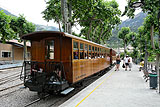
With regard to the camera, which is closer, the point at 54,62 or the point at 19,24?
the point at 54,62

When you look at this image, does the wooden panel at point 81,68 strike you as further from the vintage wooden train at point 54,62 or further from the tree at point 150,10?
the tree at point 150,10

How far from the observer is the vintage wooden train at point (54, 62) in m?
6.01

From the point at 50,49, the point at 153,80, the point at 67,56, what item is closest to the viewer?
the point at 67,56

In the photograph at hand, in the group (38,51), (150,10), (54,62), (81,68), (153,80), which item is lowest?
(153,80)

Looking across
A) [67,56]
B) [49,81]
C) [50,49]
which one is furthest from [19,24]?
[49,81]

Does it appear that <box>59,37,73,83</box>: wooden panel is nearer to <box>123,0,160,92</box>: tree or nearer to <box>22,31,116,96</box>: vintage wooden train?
<box>22,31,116,96</box>: vintage wooden train

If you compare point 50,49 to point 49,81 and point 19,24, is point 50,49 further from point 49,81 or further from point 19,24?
point 19,24

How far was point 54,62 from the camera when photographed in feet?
20.4

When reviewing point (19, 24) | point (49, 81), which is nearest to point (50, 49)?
point (49, 81)

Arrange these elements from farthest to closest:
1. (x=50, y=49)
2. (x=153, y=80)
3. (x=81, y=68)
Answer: (x=81, y=68) < (x=153, y=80) < (x=50, y=49)

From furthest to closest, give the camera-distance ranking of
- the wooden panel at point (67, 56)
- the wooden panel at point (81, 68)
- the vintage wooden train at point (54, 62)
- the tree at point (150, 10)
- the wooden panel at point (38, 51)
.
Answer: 1. the wooden panel at point (38, 51)
2. the wooden panel at point (81, 68)
3. the tree at point (150, 10)
4. the wooden panel at point (67, 56)
5. the vintage wooden train at point (54, 62)

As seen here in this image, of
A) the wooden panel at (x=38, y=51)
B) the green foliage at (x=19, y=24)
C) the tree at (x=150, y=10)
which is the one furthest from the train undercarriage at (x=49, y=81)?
the green foliage at (x=19, y=24)

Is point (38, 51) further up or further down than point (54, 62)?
further up

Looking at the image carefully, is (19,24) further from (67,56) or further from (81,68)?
(67,56)
